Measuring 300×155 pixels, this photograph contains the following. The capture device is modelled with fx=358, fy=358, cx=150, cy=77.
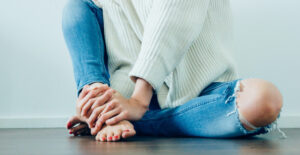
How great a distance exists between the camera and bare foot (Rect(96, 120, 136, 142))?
88 centimetres

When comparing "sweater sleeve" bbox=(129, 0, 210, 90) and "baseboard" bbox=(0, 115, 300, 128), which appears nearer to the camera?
"sweater sleeve" bbox=(129, 0, 210, 90)

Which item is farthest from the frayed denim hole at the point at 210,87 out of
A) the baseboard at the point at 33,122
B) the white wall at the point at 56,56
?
the baseboard at the point at 33,122

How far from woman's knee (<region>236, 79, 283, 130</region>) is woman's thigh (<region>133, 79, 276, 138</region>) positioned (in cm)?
3

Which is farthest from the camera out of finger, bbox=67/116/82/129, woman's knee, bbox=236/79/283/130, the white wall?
the white wall

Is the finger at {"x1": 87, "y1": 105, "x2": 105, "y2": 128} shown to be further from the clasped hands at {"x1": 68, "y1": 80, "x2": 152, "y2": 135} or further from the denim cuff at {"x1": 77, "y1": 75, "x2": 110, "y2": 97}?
the denim cuff at {"x1": 77, "y1": 75, "x2": 110, "y2": 97}

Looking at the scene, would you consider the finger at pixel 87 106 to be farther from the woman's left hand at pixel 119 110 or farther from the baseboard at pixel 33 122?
the baseboard at pixel 33 122

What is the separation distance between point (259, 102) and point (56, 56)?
1199mm

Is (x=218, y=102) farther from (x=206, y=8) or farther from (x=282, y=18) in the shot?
(x=282, y=18)

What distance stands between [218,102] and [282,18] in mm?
969

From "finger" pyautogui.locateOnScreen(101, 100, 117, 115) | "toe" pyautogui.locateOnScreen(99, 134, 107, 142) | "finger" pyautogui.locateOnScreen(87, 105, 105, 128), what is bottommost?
"toe" pyautogui.locateOnScreen(99, 134, 107, 142)

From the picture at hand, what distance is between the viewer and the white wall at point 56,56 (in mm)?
1685

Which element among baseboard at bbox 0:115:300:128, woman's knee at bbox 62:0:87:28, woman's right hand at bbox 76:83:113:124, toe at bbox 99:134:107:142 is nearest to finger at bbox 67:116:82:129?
woman's right hand at bbox 76:83:113:124

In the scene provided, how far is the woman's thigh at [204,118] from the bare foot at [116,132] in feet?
0.52

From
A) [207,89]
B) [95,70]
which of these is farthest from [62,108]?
[207,89]
